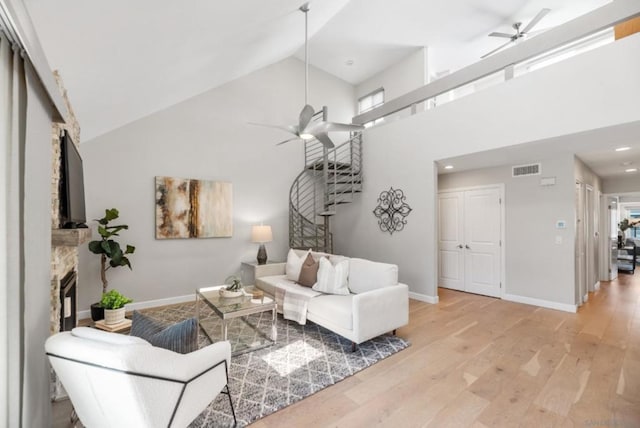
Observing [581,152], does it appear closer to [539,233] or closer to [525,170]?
[525,170]

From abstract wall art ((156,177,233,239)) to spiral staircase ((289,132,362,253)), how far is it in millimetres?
1349

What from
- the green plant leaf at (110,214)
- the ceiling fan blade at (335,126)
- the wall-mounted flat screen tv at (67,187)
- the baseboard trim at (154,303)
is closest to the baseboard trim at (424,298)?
the ceiling fan blade at (335,126)

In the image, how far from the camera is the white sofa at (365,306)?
2.76 metres

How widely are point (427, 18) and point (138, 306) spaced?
6.75m

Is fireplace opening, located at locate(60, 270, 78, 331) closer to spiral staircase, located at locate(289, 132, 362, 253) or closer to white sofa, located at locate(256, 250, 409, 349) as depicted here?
white sofa, located at locate(256, 250, 409, 349)

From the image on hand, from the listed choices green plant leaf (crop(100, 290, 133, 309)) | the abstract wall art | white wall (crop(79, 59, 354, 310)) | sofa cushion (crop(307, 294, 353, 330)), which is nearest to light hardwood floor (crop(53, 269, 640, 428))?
sofa cushion (crop(307, 294, 353, 330))

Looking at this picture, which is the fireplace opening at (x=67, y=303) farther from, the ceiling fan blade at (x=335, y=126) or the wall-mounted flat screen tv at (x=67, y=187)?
the ceiling fan blade at (x=335, y=126)

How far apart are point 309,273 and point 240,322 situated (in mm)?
1119

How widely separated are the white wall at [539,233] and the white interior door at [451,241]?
718mm

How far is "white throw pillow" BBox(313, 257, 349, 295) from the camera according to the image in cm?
337

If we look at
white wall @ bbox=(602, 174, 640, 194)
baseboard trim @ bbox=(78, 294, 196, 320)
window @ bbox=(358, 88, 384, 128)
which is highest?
window @ bbox=(358, 88, 384, 128)

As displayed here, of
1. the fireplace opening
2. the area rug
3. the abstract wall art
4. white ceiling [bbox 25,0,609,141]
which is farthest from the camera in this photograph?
the abstract wall art

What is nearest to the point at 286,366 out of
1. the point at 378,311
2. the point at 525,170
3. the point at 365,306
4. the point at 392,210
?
the point at 365,306

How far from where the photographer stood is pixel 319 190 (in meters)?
6.48
